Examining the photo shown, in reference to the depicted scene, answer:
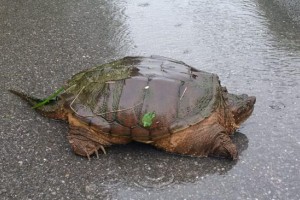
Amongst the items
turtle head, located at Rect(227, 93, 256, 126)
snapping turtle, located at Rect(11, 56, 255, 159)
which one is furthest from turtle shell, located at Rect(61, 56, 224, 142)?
turtle head, located at Rect(227, 93, 256, 126)

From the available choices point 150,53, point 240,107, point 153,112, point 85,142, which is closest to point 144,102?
point 153,112

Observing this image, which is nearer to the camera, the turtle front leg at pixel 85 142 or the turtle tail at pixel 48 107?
the turtle front leg at pixel 85 142

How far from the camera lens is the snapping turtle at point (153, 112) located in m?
2.91

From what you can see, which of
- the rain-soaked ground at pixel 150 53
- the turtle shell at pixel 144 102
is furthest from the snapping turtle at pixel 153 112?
the rain-soaked ground at pixel 150 53

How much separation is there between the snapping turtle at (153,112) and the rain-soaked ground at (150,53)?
0.39 feet

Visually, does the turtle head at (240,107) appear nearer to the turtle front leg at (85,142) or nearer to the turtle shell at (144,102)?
the turtle shell at (144,102)

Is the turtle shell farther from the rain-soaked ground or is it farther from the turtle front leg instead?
the rain-soaked ground

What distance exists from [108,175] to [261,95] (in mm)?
1628

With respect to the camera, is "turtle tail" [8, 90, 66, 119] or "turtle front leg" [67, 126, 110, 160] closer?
"turtle front leg" [67, 126, 110, 160]

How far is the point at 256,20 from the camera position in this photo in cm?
518

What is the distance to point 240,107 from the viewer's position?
10.3 feet

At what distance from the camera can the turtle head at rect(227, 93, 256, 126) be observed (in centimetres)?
314

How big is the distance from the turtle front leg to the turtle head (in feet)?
3.18

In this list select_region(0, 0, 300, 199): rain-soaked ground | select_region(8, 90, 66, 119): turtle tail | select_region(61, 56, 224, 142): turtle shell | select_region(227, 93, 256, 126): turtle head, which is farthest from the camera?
select_region(8, 90, 66, 119): turtle tail
